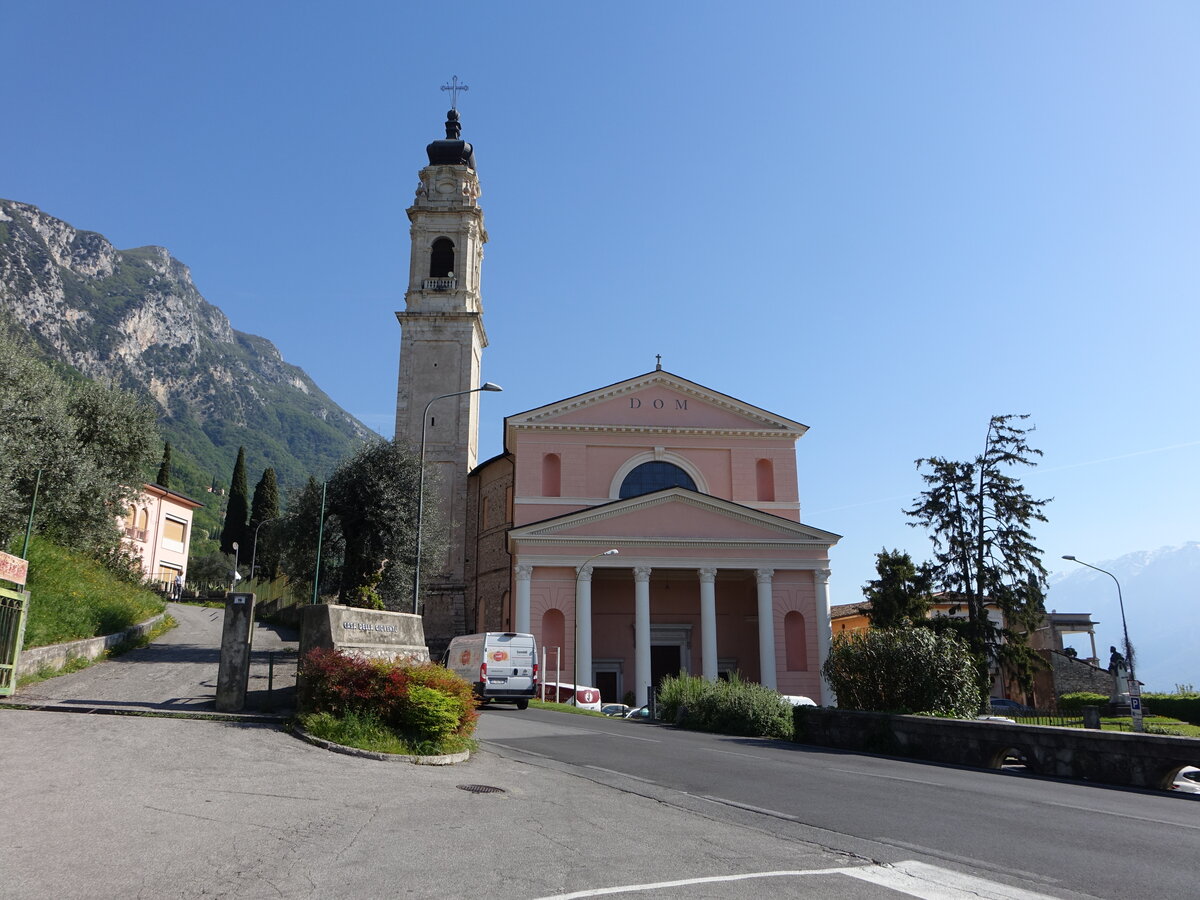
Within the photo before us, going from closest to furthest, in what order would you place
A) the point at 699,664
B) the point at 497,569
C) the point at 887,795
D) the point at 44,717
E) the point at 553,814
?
the point at 553,814, the point at 887,795, the point at 44,717, the point at 699,664, the point at 497,569

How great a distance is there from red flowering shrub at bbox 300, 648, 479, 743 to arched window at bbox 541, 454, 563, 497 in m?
24.8

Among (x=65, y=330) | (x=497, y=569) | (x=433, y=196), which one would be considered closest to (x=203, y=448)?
(x=65, y=330)

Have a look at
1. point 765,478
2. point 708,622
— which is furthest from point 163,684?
point 765,478

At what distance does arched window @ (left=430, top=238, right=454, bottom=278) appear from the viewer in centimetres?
4716

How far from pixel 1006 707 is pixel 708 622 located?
723 inches

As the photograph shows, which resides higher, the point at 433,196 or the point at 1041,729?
the point at 433,196

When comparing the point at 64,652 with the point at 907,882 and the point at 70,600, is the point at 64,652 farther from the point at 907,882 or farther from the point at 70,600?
the point at 907,882

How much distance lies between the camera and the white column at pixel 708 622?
31.6 metres

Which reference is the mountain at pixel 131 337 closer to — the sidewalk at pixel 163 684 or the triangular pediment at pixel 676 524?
the triangular pediment at pixel 676 524

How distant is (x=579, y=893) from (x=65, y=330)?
183 meters

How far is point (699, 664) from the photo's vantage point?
35625 mm

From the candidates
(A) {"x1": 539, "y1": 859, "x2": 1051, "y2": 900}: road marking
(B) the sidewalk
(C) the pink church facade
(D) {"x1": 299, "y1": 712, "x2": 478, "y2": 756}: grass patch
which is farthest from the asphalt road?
(C) the pink church facade

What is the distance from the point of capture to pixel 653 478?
3834cm

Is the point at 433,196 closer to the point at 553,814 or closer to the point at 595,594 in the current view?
the point at 595,594
